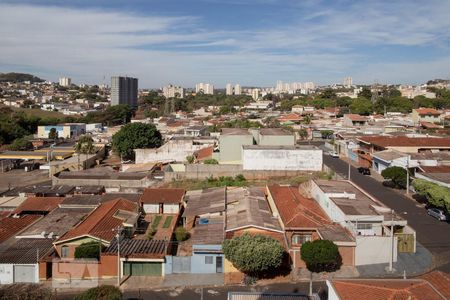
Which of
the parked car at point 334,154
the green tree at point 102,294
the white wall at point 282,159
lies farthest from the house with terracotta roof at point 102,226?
the parked car at point 334,154

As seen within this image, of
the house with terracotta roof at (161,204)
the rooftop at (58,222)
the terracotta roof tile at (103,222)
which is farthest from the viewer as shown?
the house with terracotta roof at (161,204)

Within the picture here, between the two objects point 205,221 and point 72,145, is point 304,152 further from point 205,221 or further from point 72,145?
point 72,145

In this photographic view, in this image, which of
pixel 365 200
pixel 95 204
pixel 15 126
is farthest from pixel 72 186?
pixel 15 126

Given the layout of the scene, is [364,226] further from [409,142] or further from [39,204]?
[409,142]

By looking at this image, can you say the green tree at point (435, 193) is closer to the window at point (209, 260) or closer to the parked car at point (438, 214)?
the parked car at point (438, 214)

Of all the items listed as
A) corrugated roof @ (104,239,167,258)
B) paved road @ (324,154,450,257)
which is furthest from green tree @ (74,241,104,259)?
paved road @ (324,154,450,257)

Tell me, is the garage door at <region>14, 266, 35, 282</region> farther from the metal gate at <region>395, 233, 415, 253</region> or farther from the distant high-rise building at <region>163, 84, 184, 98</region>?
the distant high-rise building at <region>163, 84, 184, 98</region>
